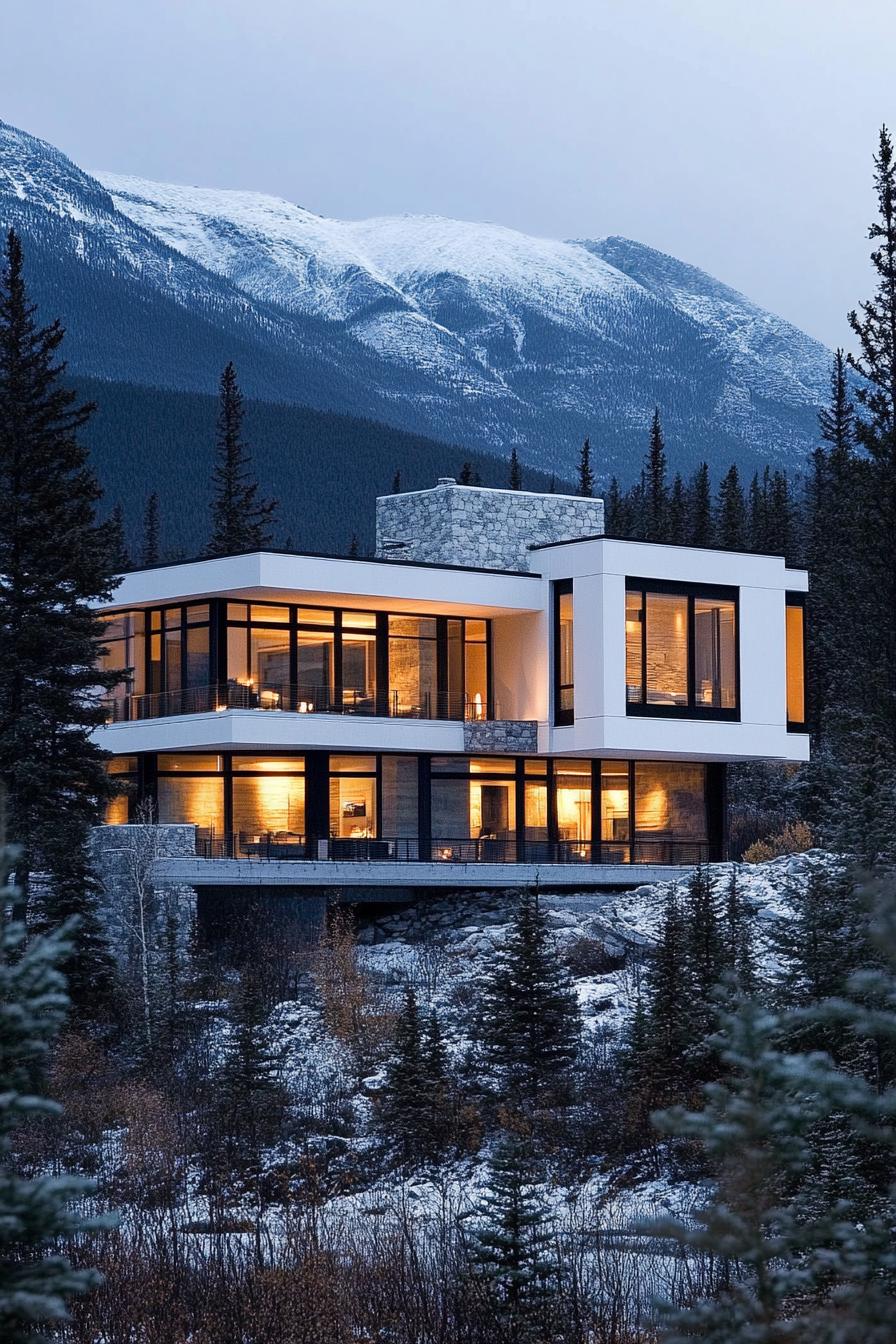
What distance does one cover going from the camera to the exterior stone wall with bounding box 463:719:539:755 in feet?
131

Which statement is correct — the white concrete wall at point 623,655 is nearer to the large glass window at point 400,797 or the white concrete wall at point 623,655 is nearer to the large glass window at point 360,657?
the large glass window at point 400,797

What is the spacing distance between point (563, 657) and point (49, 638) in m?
13.9

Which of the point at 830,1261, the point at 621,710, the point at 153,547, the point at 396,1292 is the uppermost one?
the point at 153,547

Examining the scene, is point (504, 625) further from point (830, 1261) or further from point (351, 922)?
point (830, 1261)

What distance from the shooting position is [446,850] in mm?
39812

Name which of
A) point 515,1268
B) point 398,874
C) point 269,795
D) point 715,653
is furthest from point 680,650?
point 515,1268

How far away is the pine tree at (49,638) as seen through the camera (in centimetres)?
2828

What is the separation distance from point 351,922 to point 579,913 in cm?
375

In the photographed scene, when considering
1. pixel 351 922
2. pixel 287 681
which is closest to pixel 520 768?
Answer: pixel 287 681

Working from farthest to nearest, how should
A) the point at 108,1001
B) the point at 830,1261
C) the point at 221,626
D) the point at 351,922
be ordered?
the point at 221,626 → the point at 351,922 → the point at 108,1001 → the point at 830,1261

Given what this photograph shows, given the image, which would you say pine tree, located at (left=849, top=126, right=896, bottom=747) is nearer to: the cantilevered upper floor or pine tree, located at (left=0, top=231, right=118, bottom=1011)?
the cantilevered upper floor

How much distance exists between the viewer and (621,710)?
128 ft

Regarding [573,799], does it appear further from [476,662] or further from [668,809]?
[476,662]

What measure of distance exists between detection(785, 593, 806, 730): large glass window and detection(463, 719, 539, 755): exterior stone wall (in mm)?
5808
